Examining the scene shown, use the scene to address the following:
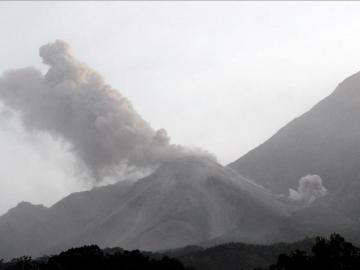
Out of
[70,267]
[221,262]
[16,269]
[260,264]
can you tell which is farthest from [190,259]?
[70,267]

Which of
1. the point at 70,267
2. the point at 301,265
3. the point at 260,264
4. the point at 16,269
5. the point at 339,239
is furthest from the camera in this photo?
the point at 260,264

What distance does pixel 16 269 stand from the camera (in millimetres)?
111938

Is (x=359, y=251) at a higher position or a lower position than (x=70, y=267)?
lower

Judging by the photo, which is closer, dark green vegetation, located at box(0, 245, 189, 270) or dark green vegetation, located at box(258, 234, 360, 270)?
dark green vegetation, located at box(258, 234, 360, 270)

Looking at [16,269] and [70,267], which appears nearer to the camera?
[70,267]

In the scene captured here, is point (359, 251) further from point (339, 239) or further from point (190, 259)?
point (190, 259)

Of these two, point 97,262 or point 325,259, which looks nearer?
point 325,259

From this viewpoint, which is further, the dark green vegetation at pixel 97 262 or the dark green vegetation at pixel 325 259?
the dark green vegetation at pixel 97 262

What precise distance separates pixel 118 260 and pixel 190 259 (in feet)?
335

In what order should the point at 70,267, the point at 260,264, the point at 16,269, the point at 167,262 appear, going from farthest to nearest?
1. the point at 260,264
2. the point at 16,269
3. the point at 167,262
4. the point at 70,267

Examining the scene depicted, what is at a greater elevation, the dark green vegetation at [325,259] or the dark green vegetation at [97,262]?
the dark green vegetation at [97,262]

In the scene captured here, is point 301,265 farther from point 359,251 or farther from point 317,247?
point 359,251

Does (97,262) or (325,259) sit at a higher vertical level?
(97,262)

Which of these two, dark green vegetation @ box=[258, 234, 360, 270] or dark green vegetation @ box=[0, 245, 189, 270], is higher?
dark green vegetation @ box=[0, 245, 189, 270]
